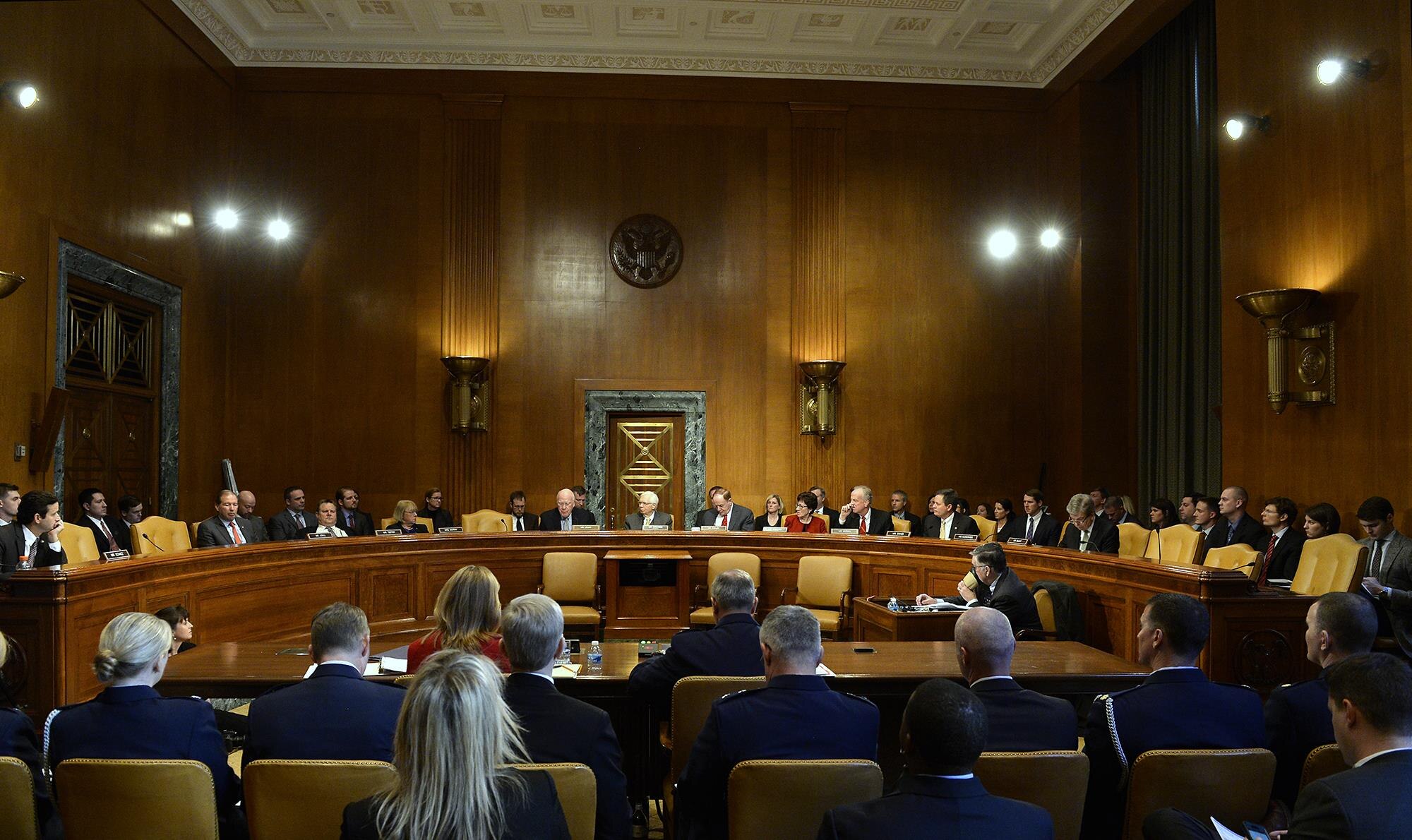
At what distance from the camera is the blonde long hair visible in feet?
6.33

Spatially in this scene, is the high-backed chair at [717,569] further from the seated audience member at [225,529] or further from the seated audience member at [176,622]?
the seated audience member at [176,622]

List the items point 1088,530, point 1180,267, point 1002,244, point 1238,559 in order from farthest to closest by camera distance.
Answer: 1. point 1002,244
2. point 1180,267
3. point 1088,530
4. point 1238,559

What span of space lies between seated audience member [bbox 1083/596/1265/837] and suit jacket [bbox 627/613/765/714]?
1.33 meters

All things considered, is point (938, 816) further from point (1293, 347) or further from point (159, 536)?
point (1293, 347)

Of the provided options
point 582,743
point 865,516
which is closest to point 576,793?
point 582,743

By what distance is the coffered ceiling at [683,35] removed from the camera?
1077 centimetres

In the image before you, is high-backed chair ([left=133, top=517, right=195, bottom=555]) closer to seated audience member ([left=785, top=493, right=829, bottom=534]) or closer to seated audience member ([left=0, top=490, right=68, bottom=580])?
seated audience member ([left=0, top=490, right=68, bottom=580])

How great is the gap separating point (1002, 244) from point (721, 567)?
605cm

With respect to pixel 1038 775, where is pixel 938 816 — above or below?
above

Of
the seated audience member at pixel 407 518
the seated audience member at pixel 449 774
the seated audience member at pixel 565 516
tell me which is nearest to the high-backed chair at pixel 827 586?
the seated audience member at pixel 565 516

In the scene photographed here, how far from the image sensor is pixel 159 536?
7309mm

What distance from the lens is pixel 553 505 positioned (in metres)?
11.6

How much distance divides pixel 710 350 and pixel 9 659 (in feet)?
26.9

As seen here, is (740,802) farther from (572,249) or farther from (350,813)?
(572,249)
